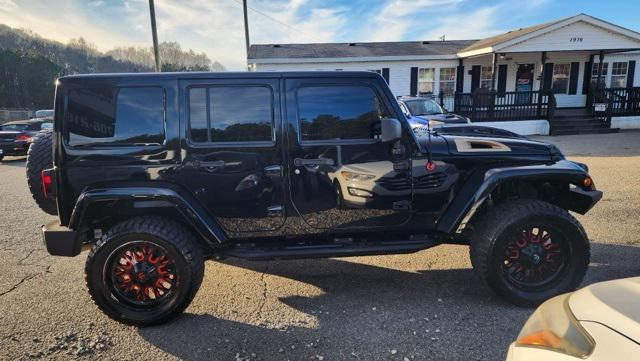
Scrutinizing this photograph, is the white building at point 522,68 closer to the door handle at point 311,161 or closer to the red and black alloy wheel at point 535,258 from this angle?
the red and black alloy wheel at point 535,258

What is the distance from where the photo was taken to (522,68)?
67.8ft

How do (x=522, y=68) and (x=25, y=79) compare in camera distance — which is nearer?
(x=522, y=68)

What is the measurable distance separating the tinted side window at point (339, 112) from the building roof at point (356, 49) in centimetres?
1731

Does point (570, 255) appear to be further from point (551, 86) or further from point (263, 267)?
point (551, 86)

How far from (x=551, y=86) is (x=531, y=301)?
806 inches

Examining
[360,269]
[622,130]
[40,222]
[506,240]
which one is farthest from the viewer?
[622,130]

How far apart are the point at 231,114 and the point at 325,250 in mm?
1400

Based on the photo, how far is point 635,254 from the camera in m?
4.46

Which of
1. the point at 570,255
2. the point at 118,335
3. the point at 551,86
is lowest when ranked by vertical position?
the point at 118,335

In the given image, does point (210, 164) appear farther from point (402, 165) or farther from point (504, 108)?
point (504, 108)

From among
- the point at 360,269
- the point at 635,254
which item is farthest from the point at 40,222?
the point at 635,254

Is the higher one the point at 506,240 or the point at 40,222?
the point at 506,240

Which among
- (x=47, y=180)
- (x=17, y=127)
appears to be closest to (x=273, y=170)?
(x=47, y=180)

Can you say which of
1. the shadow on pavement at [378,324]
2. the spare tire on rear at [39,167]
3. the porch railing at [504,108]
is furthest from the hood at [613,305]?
the porch railing at [504,108]
